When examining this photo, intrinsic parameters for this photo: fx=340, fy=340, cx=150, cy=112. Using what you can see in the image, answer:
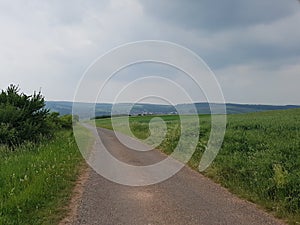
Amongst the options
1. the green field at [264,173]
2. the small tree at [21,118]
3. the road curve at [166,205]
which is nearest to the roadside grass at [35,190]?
the road curve at [166,205]

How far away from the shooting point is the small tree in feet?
55.8

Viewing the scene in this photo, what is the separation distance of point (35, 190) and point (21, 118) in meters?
11.9

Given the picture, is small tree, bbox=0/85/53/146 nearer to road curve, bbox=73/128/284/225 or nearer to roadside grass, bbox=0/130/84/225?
roadside grass, bbox=0/130/84/225

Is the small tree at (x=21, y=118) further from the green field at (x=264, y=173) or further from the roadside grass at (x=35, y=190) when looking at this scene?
the green field at (x=264, y=173)

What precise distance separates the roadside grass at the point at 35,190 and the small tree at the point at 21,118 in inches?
251

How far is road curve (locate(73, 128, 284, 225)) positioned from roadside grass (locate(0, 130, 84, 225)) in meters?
0.50

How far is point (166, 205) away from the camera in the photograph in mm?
6922

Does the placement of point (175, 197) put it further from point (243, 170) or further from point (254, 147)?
point (254, 147)

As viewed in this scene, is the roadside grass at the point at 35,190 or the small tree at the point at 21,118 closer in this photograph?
the roadside grass at the point at 35,190

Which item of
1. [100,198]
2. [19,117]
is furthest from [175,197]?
[19,117]

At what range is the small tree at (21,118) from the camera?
1702cm

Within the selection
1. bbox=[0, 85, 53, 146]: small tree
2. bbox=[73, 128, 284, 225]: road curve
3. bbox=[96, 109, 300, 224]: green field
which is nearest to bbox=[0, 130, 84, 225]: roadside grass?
bbox=[73, 128, 284, 225]: road curve

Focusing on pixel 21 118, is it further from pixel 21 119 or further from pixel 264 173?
pixel 264 173

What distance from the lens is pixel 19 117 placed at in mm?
17672
